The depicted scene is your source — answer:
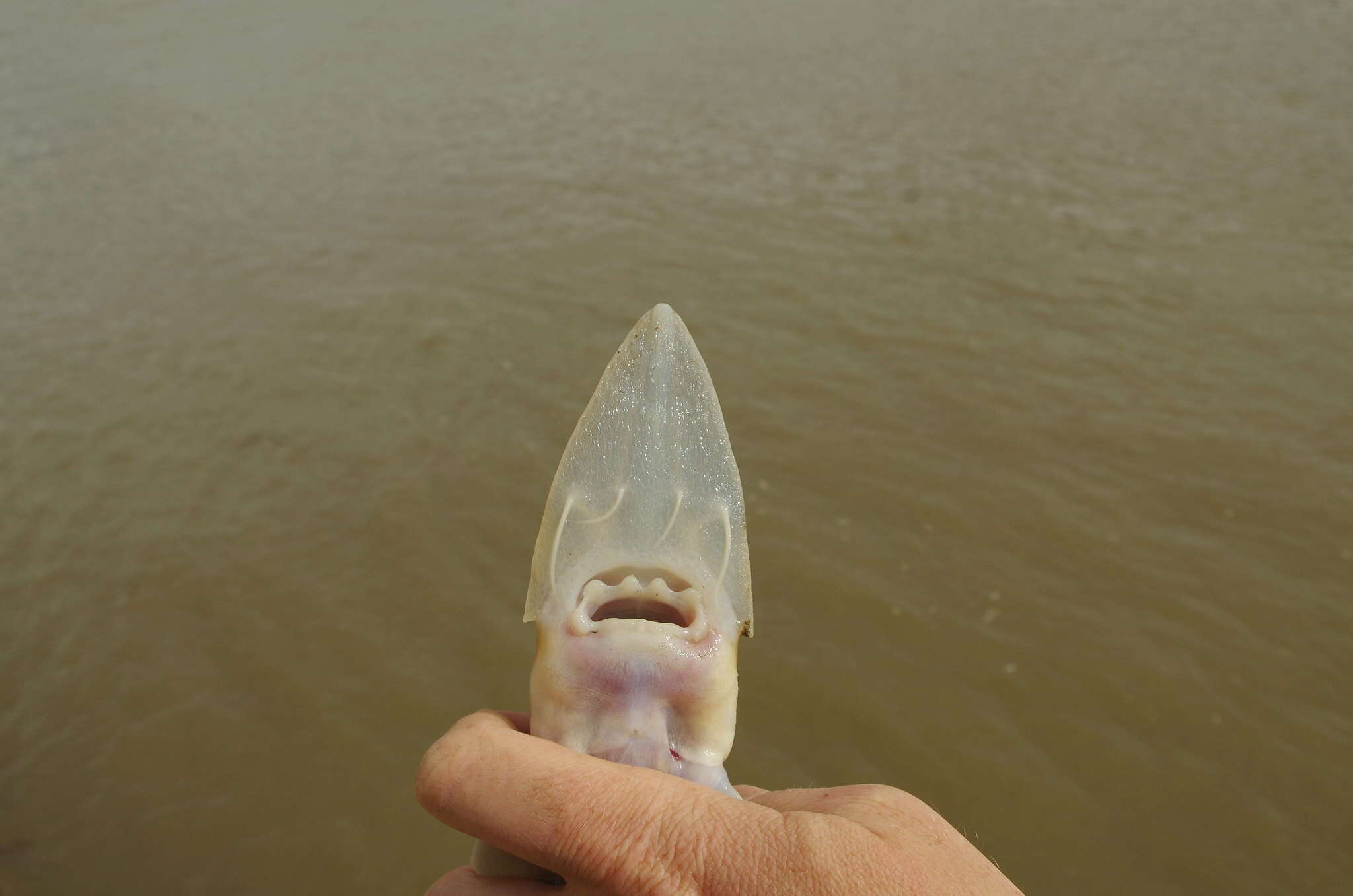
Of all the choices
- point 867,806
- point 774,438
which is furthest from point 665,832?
point 774,438

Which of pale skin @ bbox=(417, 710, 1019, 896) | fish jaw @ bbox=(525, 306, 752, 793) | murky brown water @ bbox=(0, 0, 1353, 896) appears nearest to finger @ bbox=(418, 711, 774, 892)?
pale skin @ bbox=(417, 710, 1019, 896)

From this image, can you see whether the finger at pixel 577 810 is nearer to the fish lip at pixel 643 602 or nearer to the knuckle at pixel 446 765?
the knuckle at pixel 446 765

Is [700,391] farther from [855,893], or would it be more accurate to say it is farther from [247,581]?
[247,581]

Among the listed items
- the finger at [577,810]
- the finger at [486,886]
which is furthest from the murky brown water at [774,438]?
the finger at [577,810]

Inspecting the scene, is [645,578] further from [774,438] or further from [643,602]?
[774,438]

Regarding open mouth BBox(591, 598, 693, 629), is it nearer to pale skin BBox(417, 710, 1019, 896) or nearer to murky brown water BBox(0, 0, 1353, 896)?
pale skin BBox(417, 710, 1019, 896)

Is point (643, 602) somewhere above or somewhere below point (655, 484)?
below

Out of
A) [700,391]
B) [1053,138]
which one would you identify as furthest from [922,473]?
[1053,138]
